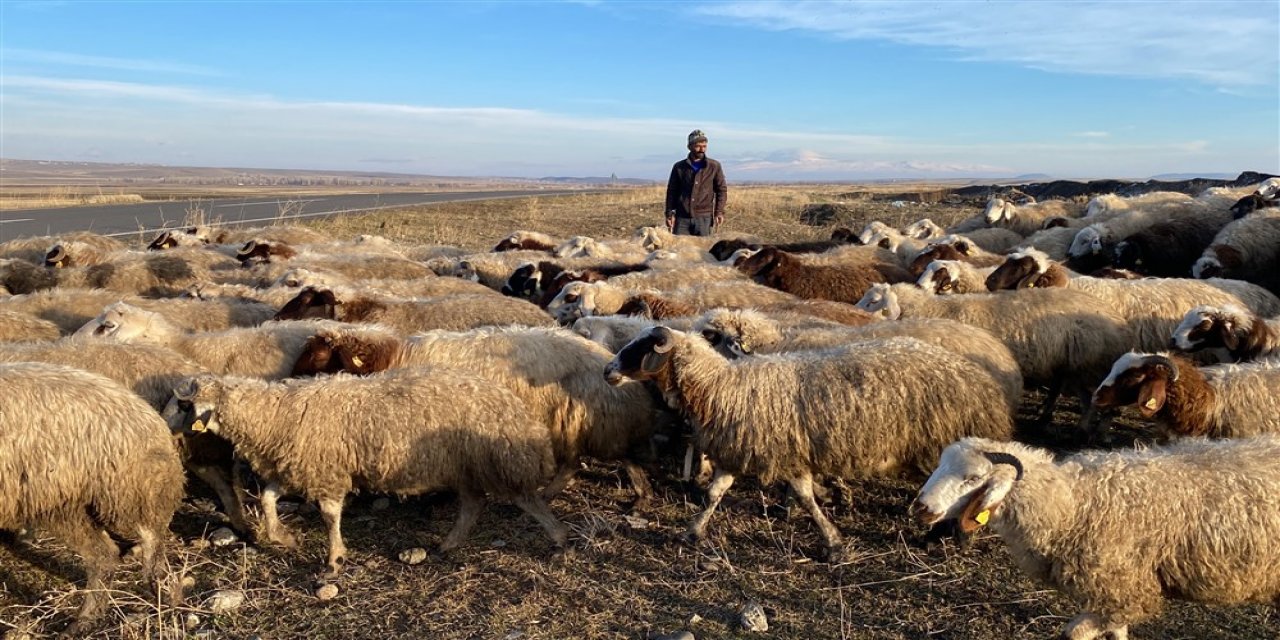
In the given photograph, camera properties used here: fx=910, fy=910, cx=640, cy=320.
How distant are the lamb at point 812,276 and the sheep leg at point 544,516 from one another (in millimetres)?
5588

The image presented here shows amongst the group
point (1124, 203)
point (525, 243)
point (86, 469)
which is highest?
point (1124, 203)

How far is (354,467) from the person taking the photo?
591cm

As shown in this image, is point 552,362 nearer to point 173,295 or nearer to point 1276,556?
point 1276,556

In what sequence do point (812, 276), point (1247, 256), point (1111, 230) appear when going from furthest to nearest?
point (1111, 230) < point (1247, 256) < point (812, 276)

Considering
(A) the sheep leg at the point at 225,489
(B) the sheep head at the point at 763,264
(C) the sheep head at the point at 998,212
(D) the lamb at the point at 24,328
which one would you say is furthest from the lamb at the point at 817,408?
(C) the sheep head at the point at 998,212

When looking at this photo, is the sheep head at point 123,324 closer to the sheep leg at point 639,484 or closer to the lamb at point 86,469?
the lamb at point 86,469

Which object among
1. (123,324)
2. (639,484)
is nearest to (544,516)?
(639,484)

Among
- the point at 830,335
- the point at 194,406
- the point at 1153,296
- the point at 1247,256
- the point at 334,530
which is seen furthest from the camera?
the point at 1247,256

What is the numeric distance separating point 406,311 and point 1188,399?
22.2 feet

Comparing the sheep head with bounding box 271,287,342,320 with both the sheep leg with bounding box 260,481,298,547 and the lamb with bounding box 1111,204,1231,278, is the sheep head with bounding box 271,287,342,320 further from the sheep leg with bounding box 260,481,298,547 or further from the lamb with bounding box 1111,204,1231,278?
the lamb with bounding box 1111,204,1231,278

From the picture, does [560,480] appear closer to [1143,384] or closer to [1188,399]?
[1143,384]

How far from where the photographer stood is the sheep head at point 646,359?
20.8 ft

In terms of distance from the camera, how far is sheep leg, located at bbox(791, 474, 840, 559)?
5789 millimetres

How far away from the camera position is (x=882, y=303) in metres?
9.09
